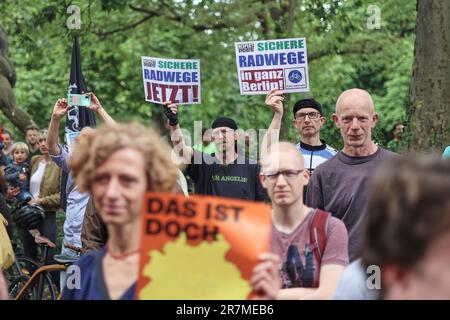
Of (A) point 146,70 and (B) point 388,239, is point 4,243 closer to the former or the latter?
(A) point 146,70

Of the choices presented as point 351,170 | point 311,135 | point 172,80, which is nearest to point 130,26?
point 172,80

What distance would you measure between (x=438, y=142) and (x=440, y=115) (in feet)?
0.91

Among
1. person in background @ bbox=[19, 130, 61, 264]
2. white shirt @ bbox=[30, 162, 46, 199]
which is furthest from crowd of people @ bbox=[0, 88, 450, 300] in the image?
white shirt @ bbox=[30, 162, 46, 199]

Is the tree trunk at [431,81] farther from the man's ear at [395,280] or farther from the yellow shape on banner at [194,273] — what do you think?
the man's ear at [395,280]

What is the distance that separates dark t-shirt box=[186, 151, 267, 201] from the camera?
794 centimetres

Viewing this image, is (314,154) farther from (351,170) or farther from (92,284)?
(92,284)

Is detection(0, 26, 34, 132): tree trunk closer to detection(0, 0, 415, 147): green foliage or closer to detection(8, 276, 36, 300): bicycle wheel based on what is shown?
detection(0, 0, 415, 147): green foliage

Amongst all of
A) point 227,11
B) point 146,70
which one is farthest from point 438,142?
point 227,11

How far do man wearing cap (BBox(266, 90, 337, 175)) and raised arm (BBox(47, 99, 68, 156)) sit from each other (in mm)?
1584

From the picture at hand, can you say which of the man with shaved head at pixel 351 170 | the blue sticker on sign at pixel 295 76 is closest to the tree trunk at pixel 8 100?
the blue sticker on sign at pixel 295 76

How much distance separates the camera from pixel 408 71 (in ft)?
88.7

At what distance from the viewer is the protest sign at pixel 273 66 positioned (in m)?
9.20

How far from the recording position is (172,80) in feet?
30.0
